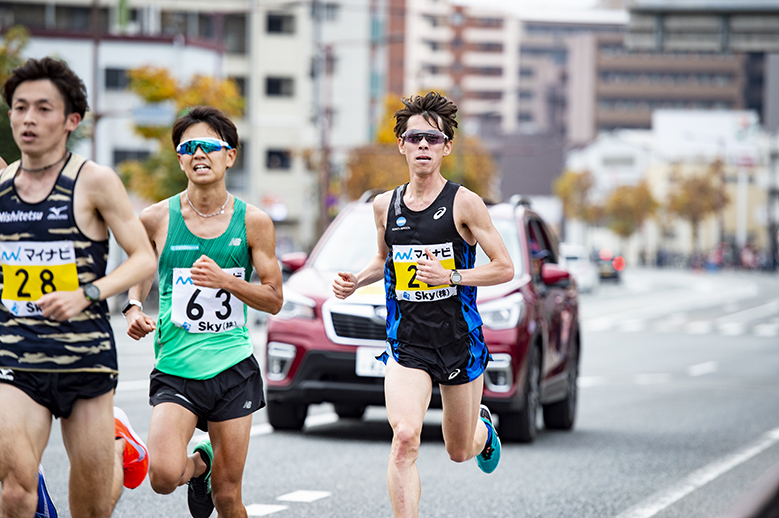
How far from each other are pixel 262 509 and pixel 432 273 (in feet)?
7.34

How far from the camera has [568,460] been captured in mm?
10078

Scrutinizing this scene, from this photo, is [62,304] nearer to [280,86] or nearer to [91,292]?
[91,292]

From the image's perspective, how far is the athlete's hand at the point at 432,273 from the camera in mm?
5957

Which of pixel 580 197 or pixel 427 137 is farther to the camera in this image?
pixel 580 197

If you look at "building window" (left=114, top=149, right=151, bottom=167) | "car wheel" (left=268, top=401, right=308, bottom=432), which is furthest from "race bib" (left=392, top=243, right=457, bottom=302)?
"building window" (left=114, top=149, right=151, bottom=167)

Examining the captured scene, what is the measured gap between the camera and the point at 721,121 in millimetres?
134375

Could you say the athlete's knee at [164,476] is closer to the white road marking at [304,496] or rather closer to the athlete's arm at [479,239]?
the athlete's arm at [479,239]

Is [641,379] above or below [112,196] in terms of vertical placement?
below

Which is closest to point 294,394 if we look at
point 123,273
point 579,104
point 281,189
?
point 123,273

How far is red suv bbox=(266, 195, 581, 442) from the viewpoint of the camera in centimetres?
1022

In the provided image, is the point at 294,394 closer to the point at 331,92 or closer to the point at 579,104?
the point at 331,92

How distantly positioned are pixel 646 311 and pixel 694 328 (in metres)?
7.82

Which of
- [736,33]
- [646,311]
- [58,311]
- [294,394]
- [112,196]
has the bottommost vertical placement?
[646,311]

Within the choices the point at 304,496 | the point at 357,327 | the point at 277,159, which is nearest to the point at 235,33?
the point at 277,159
